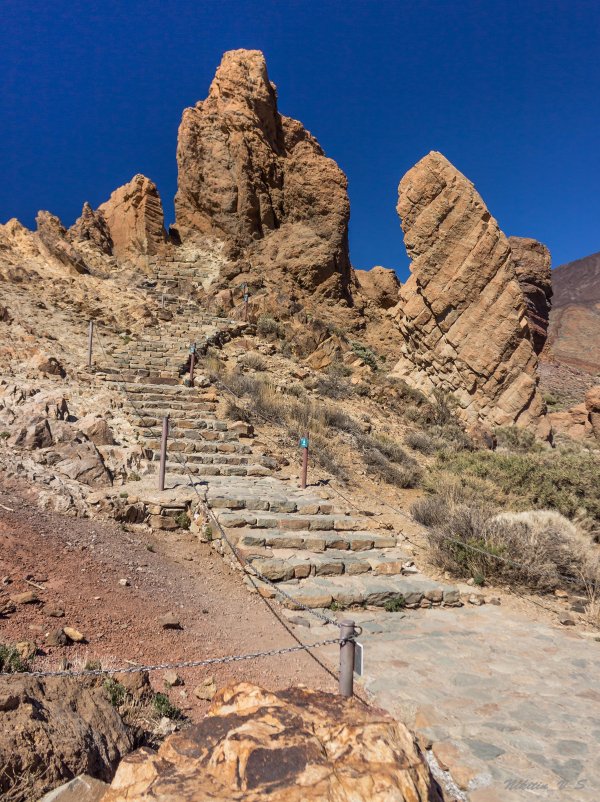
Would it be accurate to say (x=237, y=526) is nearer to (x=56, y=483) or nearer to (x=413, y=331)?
(x=56, y=483)

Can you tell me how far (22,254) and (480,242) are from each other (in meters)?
17.5

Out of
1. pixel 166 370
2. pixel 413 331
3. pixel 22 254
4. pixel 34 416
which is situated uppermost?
pixel 22 254

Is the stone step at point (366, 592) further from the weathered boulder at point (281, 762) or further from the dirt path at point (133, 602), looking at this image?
the weathered boulder at point (281, 762)

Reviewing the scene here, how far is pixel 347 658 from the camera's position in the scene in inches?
116

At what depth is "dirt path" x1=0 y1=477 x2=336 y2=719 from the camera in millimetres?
3717

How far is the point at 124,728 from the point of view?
2510mm

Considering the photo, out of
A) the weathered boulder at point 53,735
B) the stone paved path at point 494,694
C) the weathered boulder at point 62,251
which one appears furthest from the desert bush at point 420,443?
the weathered boulder at point 62,251

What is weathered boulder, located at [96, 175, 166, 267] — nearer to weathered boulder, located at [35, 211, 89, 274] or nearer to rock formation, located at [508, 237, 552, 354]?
weathered boulder, located at [35, 211, 89, 274]

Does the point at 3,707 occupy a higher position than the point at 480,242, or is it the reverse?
the point at 480,242

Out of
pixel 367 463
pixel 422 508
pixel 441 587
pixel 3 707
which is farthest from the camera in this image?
pixel 367 463

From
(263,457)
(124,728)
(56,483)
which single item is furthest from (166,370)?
(124,728)

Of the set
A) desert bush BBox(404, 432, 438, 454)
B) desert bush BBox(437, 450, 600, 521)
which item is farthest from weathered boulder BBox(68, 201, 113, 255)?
desert bush BBox(437, 450, 600, 521)

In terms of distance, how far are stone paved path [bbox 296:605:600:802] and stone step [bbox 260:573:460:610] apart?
19cm

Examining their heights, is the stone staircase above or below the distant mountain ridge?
below
